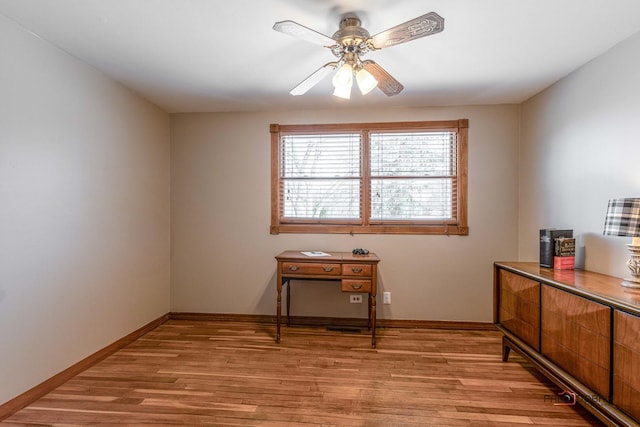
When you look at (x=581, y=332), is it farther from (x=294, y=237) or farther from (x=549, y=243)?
(x=294, y=237)

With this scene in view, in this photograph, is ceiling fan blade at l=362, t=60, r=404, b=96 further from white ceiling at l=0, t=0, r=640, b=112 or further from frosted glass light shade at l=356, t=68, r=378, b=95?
white ceiling at l=0, t=0, r=640, b=112

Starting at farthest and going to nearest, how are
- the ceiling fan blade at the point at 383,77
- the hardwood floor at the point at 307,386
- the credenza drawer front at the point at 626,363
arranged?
the ceiling fan blade at the point at 383,77 → the hardwood floor at the point at 307,386 → the credenza drawer front at the point at 626,363

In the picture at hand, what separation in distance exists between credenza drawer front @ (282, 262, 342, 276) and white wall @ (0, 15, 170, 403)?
4.93 ft

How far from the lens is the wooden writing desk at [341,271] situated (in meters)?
2.92

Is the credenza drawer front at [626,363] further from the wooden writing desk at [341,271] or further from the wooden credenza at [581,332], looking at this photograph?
the wooden writing desk at [341,271]

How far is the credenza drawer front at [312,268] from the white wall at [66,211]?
4.93 ft

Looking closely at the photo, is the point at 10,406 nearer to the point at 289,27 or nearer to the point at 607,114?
the point at 289,27

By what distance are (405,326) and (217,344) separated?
1.93m

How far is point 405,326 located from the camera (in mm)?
3434

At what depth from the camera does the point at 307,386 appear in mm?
2271

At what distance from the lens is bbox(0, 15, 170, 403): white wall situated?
1955 millimetres

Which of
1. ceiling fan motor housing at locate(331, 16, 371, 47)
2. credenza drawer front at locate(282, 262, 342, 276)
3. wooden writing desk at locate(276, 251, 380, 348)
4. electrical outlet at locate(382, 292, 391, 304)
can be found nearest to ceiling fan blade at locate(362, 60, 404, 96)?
ceiling fan motor housing at locate(331, 16, 371, 47)

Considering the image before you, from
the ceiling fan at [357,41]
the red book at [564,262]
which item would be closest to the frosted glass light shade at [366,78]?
the ceiling fan at [357,41]

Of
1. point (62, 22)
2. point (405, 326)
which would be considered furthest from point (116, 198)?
point (405, 326)
